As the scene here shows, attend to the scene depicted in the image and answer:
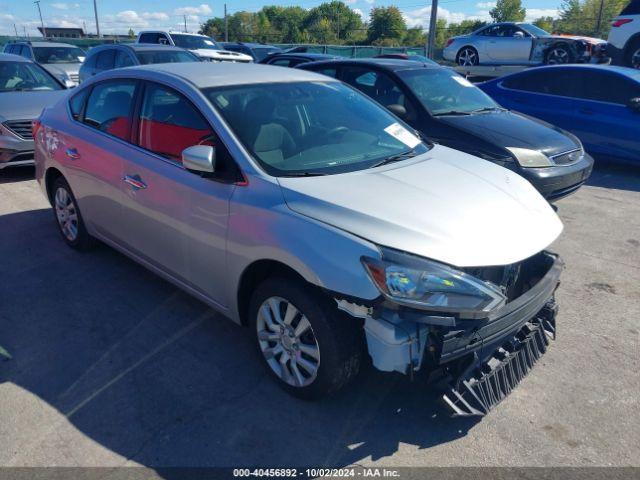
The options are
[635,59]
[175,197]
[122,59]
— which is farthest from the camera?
[635,59]

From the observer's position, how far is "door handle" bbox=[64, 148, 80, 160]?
172 inches

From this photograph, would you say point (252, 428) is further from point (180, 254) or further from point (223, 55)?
point (223, 55)

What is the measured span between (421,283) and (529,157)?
3.78 meters

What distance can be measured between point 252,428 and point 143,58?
9.48 m

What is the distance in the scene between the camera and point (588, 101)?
8.09 meters

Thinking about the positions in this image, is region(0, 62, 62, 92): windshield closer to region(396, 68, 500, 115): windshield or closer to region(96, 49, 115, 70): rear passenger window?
region(96, 49, 115, 70): rear passenger window

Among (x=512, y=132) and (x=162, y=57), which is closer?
(x=512, y=132)

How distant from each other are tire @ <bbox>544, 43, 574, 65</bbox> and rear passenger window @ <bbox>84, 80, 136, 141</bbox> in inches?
537

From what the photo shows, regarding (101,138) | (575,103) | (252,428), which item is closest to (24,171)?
(101,138)

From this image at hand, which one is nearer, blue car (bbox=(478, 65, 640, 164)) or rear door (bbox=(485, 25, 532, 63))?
blue car (bbox=(478, 65, 640, 164))

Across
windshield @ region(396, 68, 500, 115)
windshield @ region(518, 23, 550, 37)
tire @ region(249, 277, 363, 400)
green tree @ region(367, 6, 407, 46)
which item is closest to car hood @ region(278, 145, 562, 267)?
tire @ region(249, 277, 363, 400)

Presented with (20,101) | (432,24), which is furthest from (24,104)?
(432,24)

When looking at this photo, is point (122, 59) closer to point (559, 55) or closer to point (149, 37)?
point (149, 37)

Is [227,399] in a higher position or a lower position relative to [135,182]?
lower
